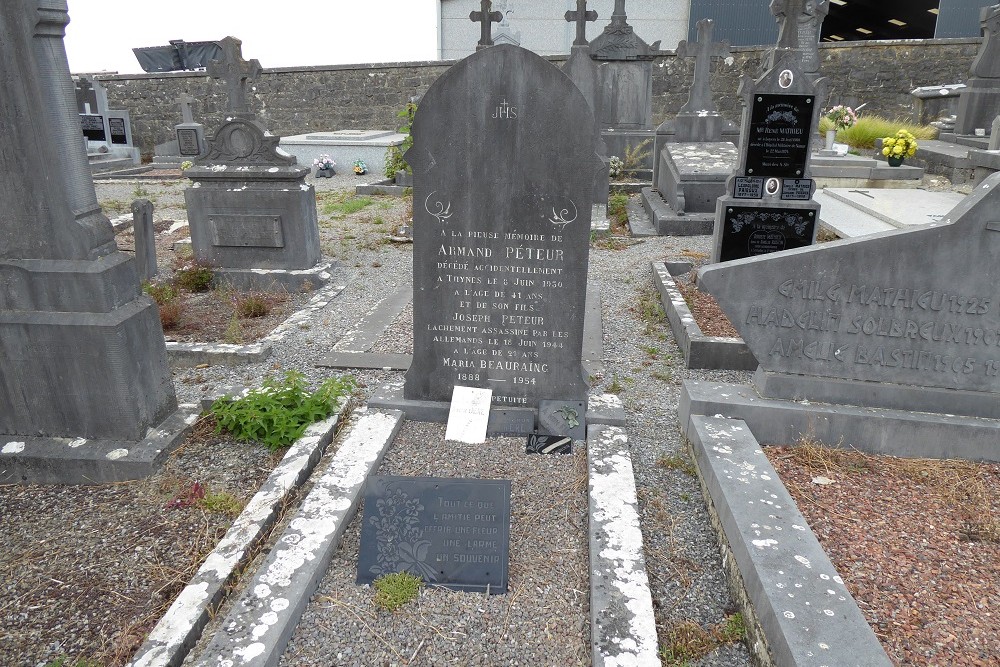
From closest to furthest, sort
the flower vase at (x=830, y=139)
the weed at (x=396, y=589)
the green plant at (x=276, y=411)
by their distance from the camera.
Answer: the weed at (x=396, y=589) < the green plant at (x=276, y=411) < the flower vase at (x=830, y=139)

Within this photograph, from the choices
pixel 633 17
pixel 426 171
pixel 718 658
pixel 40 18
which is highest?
pixel 633 17

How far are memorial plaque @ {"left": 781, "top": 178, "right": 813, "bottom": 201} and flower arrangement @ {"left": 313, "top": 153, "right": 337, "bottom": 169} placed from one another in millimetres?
12076

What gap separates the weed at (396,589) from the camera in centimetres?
255

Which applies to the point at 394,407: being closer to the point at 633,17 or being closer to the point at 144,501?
the point at 144,501

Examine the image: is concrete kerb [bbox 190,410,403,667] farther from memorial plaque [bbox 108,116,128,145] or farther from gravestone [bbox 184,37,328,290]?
memorial plaque [bbox 108,116,128,145]

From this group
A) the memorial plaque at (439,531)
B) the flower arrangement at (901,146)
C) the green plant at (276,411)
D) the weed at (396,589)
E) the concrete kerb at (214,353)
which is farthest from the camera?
the flower arrangement at (901,146)

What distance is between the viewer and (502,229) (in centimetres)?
365

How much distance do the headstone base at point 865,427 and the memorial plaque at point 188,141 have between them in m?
17.1

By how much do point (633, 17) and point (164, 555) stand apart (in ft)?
82.5

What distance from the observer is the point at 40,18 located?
3025 mm

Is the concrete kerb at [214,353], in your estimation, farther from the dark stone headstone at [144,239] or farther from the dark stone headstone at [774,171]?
the dark stone headstone at [774,171]

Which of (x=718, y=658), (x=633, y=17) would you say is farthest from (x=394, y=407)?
(x=633, y=17)

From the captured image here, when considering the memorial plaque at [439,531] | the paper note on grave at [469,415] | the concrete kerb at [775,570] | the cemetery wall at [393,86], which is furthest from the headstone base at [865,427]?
the cemetery wall at [393,86]

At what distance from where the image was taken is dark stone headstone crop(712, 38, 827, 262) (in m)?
6.41
